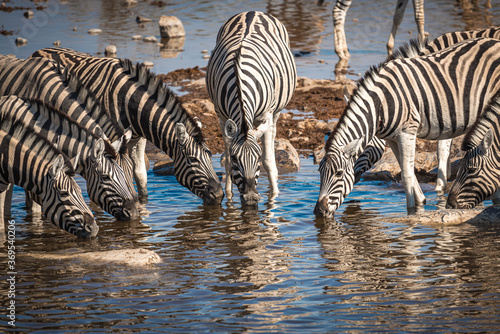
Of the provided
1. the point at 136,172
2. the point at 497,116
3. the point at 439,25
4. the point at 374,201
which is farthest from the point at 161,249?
the point at 439,25

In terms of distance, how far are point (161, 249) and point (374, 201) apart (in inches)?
131

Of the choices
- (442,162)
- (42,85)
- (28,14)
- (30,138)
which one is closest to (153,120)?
(42,85)

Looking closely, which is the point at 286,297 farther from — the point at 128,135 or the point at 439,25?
the point at 439,25

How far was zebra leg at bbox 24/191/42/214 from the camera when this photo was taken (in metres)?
9.18

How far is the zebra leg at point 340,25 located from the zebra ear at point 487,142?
10681 mm

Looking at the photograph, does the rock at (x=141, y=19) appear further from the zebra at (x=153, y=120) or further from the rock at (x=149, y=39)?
the zebra at (x=153, y=120)

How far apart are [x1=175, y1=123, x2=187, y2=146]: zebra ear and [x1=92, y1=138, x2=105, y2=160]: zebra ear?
1176mm

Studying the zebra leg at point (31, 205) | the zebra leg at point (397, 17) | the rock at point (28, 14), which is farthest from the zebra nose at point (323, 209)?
the rock at point (28, 14)

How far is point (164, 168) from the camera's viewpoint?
37.0ft

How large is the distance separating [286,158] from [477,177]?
3.81m

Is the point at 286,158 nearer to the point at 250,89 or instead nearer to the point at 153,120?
the point at 250,89

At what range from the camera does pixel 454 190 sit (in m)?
8.25

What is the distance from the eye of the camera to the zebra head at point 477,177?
8.07 m

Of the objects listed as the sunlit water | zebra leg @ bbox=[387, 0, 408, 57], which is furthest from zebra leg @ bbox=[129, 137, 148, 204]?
zebra leg @ bbox=[387, 0, 408, 57]
